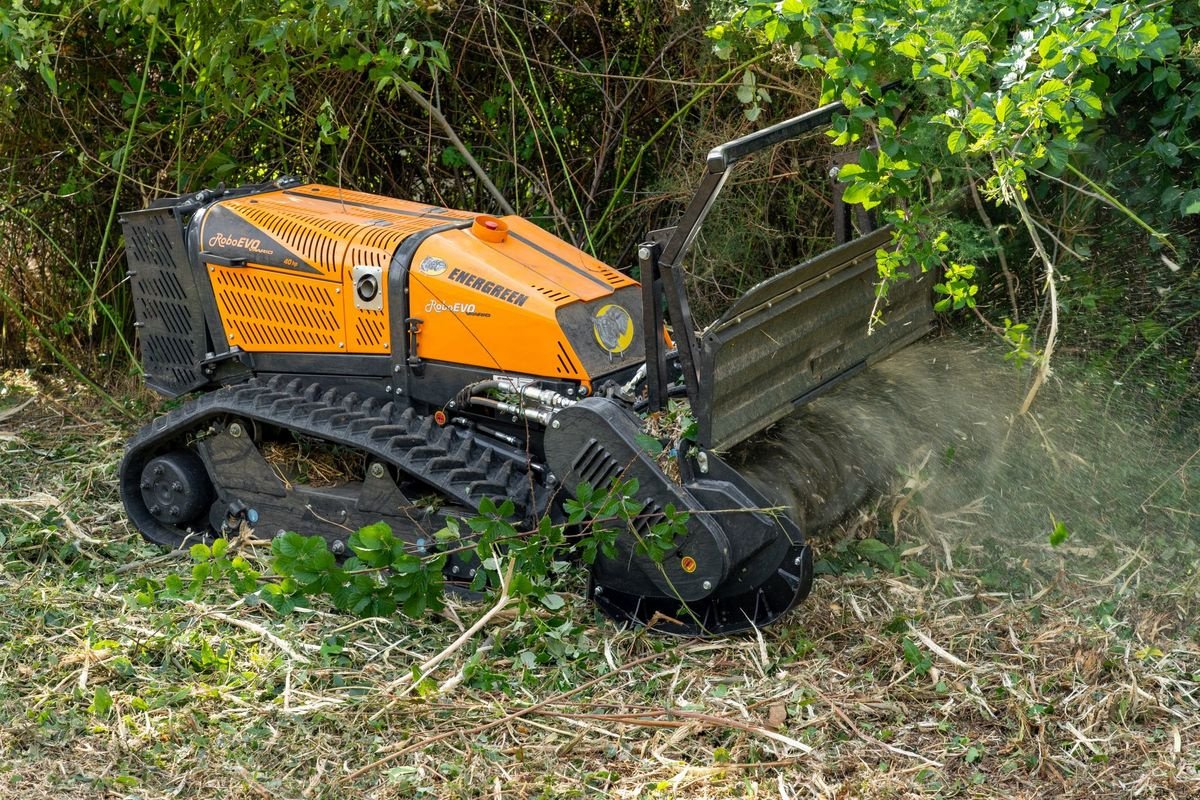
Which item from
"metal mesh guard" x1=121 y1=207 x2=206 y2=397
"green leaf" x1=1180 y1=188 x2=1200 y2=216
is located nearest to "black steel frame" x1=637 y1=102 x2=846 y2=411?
"green leaf" x1=1180 y1=188 x2=1200 y2=216

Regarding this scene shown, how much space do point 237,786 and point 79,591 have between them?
1549 millimetres

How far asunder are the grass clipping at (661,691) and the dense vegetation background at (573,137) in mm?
966

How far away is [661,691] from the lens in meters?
3.95

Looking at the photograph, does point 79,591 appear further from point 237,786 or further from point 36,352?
point 36,352

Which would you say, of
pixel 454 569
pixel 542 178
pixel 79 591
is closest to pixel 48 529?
pixel 79 591

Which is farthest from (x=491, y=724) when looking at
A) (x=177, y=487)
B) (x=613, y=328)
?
(x=177, y=487)

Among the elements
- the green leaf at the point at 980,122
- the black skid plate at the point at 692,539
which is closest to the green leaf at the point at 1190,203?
the green leaf at the point at 980,122

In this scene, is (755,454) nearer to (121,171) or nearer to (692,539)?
(692,539)

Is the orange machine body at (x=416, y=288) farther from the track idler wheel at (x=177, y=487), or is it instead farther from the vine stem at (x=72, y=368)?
the vine stem at (x=72, y=368)

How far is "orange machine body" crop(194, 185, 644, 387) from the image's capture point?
14.6ft

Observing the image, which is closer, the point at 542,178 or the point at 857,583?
the point at 857,583

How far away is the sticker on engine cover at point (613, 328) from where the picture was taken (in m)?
4.50

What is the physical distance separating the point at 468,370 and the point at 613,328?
51 cm

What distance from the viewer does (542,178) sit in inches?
265
